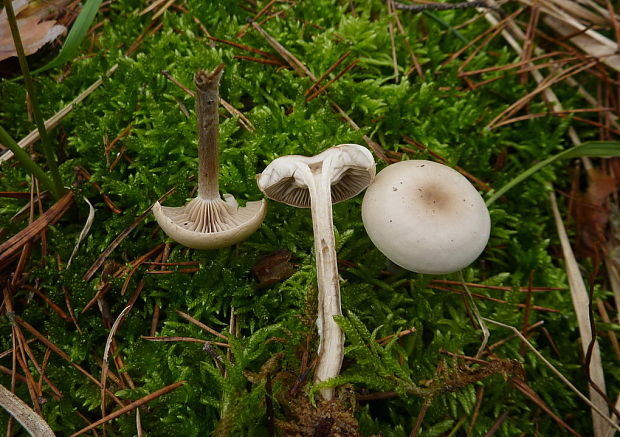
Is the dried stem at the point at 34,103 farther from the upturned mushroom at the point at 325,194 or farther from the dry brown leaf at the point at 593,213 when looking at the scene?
the dry brown leaf at the point at 593,213

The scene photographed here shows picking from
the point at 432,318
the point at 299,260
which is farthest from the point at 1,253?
the point at 432,318

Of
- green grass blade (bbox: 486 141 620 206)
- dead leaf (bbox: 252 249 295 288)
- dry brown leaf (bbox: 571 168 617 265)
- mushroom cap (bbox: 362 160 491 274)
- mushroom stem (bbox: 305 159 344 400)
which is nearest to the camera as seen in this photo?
mushroom stem (bbox: 305 159 344 400)

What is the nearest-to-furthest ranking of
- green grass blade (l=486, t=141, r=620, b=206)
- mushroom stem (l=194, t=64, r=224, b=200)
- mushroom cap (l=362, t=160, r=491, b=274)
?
mushroom stem (l=194, t=64, r=224, b=200)
mushroom cap (l=362, t=160, r=491, b=274)
green grass blade (l=486, t=141, r=620, b=206)

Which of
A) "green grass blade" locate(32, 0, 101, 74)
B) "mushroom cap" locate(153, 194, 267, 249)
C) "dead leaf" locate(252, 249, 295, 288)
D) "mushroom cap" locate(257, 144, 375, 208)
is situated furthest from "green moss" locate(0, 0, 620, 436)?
"green grass blade" locate(32, 0, 101, 74)

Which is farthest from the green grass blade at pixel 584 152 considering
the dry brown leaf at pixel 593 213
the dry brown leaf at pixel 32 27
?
the dry brown leaf at pixel 32 27

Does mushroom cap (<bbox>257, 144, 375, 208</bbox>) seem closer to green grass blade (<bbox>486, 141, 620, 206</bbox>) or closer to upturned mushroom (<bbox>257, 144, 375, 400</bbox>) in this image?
upturned mushroom (<bbox>257, 144, 375, 400</bbox>)

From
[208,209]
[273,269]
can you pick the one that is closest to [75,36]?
[208,209]
